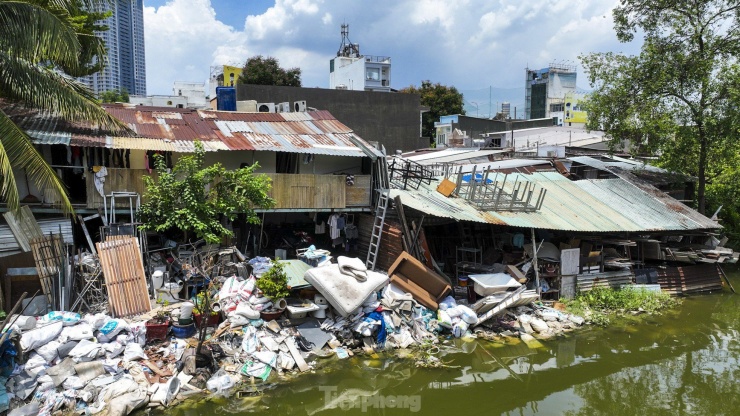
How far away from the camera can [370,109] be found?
116 feet

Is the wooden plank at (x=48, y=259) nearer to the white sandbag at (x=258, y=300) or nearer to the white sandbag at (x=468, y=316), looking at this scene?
the white sandbag at (x=258, y=300)

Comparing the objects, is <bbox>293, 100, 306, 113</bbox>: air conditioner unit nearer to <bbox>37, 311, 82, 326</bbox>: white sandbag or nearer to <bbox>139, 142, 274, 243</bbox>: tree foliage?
<bbox>139, 142, 274, 243</bbox>: tree foliage

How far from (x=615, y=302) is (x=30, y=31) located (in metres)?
16.5

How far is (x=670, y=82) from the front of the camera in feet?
61.3

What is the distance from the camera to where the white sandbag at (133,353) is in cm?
936

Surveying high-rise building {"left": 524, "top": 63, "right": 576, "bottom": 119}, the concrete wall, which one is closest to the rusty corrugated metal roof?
the concrete wall

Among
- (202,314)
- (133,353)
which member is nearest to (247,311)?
(202,314)

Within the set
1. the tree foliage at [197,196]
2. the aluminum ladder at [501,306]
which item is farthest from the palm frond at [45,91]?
the aluminum ladder at [501,306]

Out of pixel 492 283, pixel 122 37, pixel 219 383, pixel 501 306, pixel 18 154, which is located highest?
pixel 122 37

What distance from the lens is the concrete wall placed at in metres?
33.0

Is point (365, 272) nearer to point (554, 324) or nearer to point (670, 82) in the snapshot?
point (554, 324)

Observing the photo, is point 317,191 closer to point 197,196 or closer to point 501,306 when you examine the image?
point 197,196

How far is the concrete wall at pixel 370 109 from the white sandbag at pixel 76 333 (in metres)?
24.4

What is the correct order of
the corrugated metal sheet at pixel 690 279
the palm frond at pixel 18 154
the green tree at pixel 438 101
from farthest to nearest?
1. the green tree at pixel 438 101
2. the corrugated metal sheet at pixel 690 279
3. the palm frond at pixel 18 154
